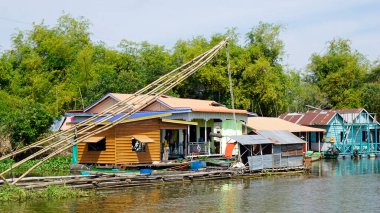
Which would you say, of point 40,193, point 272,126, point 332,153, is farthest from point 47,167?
point 332,153

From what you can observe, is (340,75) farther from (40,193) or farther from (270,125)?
(40,193)

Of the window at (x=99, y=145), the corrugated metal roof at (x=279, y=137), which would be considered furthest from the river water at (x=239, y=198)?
the window at (x=99, y=145)

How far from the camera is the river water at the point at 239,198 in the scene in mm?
20344

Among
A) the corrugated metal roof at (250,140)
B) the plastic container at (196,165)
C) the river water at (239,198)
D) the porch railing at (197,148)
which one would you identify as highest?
the corrugated metal roof at (250,140)

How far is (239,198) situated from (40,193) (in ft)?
28.1

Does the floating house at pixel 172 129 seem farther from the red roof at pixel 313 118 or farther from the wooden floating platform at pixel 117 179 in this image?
the red roof at pixel 313 118

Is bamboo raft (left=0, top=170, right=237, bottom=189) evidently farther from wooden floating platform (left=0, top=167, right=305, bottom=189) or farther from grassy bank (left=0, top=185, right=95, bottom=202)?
grassy bank (left=0, top=185, right=95, bottom=202)

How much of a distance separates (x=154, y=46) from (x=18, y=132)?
2891 cm

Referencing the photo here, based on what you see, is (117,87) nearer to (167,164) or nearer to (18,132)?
(18,132)

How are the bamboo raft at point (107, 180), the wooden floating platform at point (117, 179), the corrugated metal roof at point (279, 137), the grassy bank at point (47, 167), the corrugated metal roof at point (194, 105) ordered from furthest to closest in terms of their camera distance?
the corrugated metal roof at point (194, 105) < the corrugated metal roof at point (279, 137) < the grassy bank at point (47, 167) < the wooden floating platform at point (117, 179) < the bamboo raft at point (107, 180)

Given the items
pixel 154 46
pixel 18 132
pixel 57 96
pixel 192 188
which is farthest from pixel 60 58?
pixel 192 188

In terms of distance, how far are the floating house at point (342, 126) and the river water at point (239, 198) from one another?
23.2m

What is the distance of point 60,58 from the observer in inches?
2328

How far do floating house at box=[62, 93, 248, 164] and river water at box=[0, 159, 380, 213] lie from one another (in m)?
5.92
